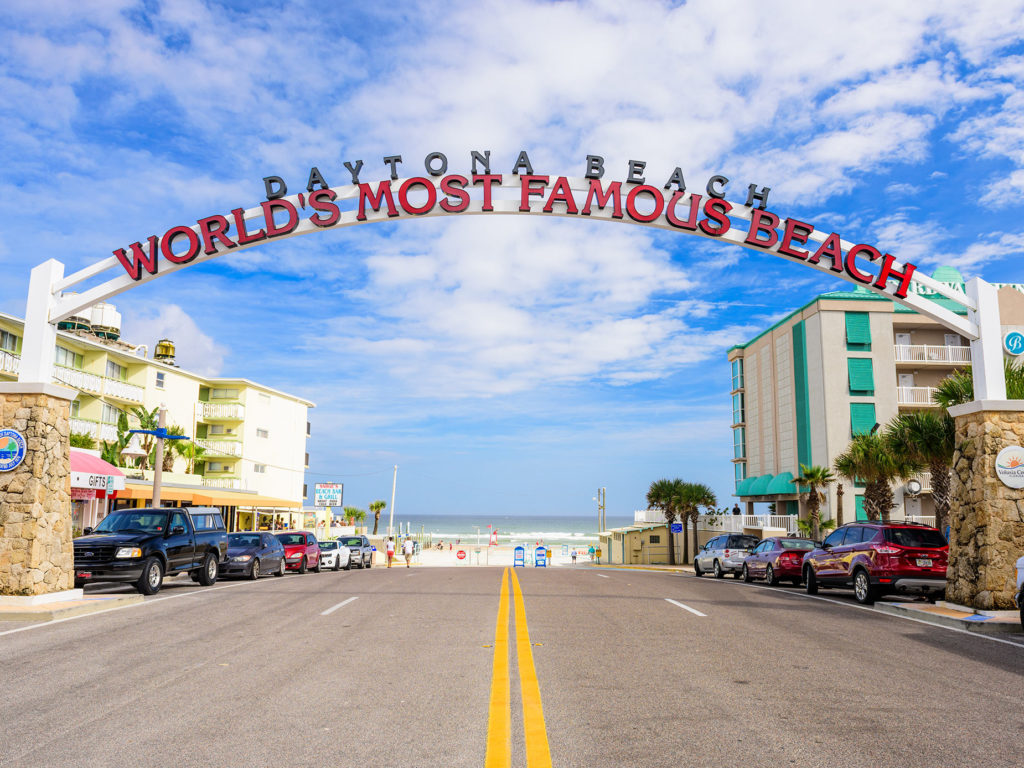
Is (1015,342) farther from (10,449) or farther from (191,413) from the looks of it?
(191,413)

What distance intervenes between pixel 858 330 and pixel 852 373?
2483mm

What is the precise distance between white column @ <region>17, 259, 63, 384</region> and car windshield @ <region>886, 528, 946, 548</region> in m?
16.4

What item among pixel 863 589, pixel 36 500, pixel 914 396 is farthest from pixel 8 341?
pixel 914 396

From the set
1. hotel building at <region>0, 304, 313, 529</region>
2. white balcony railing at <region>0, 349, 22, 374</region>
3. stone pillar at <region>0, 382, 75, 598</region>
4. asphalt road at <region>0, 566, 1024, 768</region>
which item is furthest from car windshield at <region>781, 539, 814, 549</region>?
white balcony railing at <region>0, 349, 22, 374</region>

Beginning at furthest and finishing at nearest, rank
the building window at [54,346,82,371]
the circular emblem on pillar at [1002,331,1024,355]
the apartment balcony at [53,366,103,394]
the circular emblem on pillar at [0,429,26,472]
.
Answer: the building window at [54,346,82,371]
the apartment balcony at [53,366,103,394]
the circular emblem on pillar at [1002,331,1024,355]
the circular emblem on pillar at [0,429,26,472]

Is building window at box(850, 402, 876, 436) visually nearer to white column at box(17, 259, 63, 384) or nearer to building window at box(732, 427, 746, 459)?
building window at box(732, 427, 746, 459)

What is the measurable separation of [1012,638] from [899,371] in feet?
124

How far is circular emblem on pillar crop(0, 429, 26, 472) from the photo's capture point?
13.5 metres

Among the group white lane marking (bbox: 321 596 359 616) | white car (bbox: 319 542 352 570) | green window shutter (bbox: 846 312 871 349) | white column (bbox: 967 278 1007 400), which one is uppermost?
green window shutter (bbox: 846 312 871 349)

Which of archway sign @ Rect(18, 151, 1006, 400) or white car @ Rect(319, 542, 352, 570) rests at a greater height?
archway sign @ Rect(18, 151, 1006, 400)

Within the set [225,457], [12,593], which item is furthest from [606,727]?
[225,457]

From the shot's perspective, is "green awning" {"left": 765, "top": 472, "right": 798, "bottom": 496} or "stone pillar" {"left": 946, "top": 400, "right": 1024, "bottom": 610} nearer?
"stone pillar" {"left": 946, "top": 400, "right": 1024, "bottom": 610}

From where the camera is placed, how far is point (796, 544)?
24.0 metres

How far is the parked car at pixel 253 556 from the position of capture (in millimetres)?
22500
